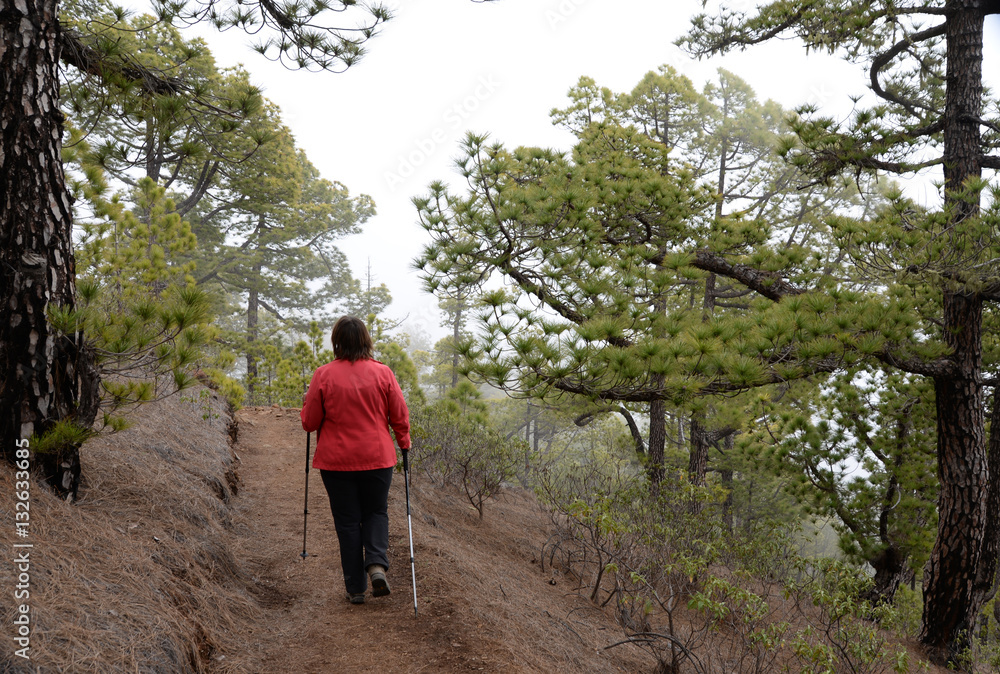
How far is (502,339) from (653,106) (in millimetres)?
10334

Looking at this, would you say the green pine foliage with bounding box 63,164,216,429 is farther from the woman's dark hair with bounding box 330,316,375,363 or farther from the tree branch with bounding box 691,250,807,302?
the tree branch with bounding box 691,250,807,302

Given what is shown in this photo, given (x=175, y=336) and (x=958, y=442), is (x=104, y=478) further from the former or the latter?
(x=958, y=442)

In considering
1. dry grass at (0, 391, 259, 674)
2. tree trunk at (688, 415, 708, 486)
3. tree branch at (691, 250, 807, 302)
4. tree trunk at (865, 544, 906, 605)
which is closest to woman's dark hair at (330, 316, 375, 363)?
dry grass at (0, 391, 259, 674)

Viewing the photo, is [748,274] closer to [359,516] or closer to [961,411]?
[961,411]

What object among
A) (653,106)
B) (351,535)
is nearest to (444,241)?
(351,535)

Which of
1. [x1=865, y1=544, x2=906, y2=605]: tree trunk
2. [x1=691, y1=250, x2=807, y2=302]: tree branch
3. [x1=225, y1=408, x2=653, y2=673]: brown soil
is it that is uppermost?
[x1=691, y1=250, x2=807, y2=302]: tree branch

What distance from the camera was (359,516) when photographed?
3.24 metres

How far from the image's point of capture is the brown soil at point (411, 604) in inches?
109

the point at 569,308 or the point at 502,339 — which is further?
the point at 569,308

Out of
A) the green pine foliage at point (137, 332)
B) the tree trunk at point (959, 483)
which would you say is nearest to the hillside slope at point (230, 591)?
the green pine foliage at point (137, 332)

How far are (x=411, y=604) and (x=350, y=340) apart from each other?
65.1 inches

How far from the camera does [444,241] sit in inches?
213

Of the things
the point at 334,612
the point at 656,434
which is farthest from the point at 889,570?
the point at 334,612

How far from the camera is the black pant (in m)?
3.19
